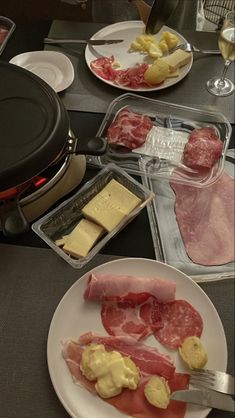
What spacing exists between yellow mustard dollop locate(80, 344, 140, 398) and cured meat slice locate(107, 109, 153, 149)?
1.74 ft

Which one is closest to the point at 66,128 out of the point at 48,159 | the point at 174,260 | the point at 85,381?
the point at 48,159

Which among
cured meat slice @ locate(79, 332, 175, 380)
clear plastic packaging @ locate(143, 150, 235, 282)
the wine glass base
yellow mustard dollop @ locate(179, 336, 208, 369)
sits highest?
the wine glass base

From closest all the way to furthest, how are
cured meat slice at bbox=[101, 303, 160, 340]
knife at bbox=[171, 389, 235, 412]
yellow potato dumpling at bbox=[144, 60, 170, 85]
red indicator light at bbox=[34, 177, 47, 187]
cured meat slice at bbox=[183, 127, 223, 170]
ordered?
knife at bbox=[171, 389, 235, 412], cured meat slice at bbox=[101, 303, 160, 340], red indicator light at bbox=[34, 177, 47, 187], cured meat slice at bbox=[183, 127, 223, 170], yellow potato dumpling at bbox=[144, 60, 170, 85]

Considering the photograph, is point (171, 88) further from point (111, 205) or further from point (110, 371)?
point (110, 371)

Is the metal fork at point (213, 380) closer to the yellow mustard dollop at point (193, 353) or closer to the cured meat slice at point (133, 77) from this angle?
the yellow mustard dollop at point (193, 353)

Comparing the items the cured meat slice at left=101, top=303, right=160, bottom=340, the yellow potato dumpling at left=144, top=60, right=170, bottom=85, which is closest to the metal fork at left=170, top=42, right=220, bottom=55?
the yellow potato dumpling at left=144, top=60, right=170, bottom=85

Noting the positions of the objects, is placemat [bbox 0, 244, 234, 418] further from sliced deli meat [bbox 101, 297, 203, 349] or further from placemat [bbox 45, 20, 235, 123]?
placemat [bbox 45, 20, 235, 123]

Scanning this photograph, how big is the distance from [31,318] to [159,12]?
2.55 feet

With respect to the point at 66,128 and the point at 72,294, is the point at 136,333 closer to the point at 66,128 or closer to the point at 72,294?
the point at 72,294

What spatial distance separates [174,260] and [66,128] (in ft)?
1.13

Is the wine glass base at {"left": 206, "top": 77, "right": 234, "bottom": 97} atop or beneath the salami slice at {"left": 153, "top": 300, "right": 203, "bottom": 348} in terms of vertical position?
atop

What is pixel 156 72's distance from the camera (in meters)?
1.21

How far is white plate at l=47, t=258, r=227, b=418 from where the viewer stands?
2.40ft

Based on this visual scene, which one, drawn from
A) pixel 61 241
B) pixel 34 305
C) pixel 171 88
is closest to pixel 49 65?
pixel 171 88
